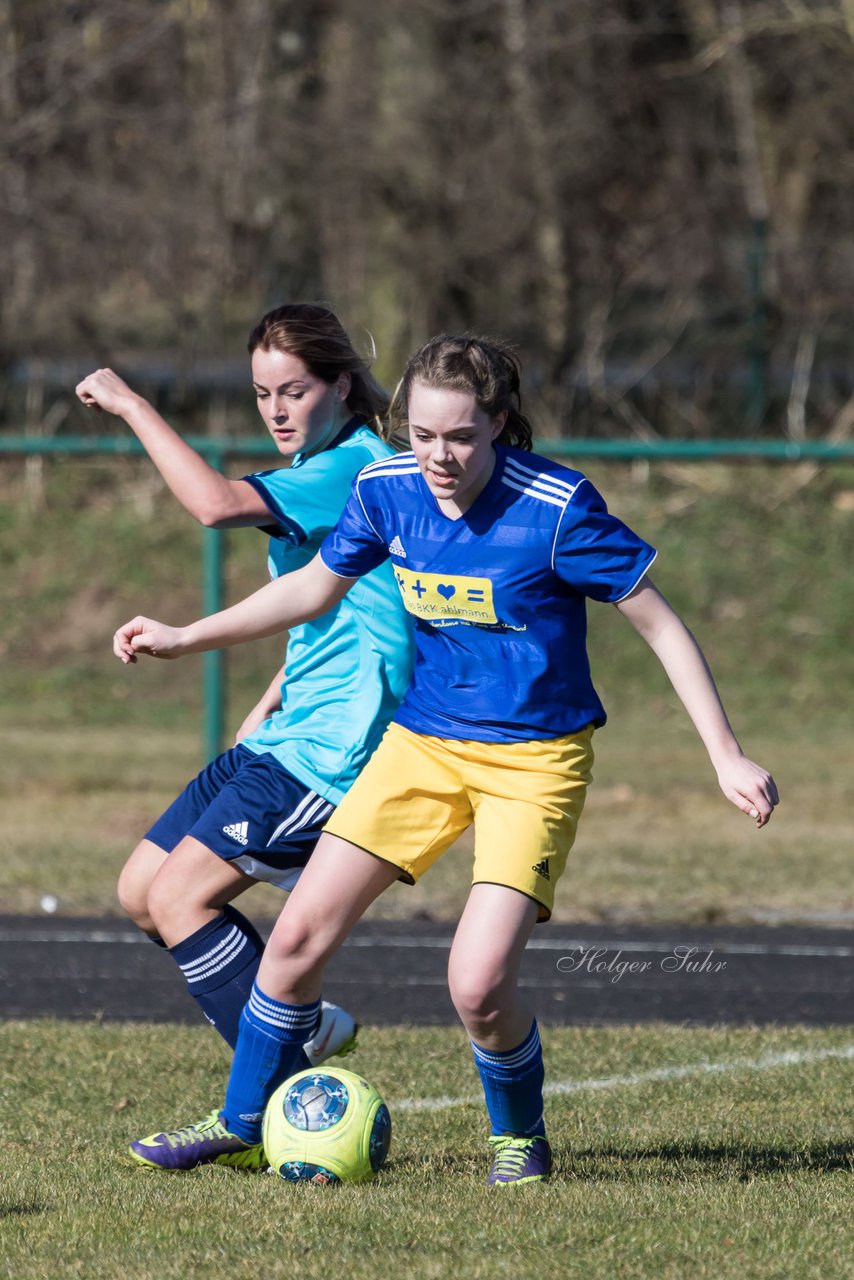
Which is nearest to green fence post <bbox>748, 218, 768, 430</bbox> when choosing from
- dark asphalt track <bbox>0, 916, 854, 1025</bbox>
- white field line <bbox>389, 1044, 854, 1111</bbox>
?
dark asphalt track <bbox>0, 916, 854, 1025</bbox>

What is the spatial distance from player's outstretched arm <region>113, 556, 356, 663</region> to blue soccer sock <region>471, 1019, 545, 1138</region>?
1.08m

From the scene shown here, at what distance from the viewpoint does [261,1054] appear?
425 centimetres

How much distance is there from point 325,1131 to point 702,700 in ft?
4.28

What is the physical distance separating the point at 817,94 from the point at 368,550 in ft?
65.0

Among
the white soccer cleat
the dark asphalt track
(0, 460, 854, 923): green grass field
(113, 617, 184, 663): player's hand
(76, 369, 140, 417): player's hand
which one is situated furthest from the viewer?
(0, 460, 854, 923): green grass field

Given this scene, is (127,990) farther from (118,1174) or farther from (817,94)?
(817,94)

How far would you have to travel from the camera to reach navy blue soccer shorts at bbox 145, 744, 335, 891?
4.29 meters

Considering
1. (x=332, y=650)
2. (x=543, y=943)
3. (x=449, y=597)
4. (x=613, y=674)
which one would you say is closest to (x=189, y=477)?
(x=332, y=650)

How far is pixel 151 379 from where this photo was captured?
19.4 meters

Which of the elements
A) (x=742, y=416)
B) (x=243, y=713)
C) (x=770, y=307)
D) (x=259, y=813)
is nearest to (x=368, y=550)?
(x=259, y=813)

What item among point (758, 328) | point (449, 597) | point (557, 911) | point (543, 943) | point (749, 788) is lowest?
point (557, 911)

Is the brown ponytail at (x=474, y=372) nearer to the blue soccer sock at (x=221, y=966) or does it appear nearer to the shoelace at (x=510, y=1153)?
the blue soccer sock at (x=221, y=966)

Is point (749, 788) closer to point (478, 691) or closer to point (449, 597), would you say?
point (478, 691)

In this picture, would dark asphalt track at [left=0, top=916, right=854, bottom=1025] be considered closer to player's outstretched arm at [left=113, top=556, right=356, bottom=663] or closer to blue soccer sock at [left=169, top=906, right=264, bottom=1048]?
blue soccer sock at [left=169, top=906, right=264, bottom=1048]
